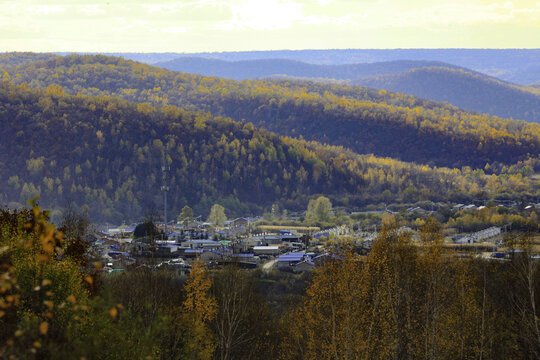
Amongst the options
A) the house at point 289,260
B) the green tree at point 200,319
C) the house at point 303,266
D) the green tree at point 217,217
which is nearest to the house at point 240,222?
the green tree at point 217,217

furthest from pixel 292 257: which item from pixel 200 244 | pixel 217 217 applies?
pixel 217 217

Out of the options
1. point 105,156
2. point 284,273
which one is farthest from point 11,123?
point 284,273

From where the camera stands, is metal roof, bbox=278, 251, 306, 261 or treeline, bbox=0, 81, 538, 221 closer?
metal roof, bbox=278, 251, 306, 261

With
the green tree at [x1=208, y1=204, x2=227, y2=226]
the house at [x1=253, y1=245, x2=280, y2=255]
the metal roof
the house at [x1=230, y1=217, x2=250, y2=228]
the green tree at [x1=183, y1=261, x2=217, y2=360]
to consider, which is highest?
the green tree at [x1=183, y1=261, x2=217, y2=360]

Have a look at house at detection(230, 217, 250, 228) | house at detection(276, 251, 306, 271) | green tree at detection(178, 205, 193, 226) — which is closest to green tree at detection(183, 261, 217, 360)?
house at detection(276, 251, 306, 271)

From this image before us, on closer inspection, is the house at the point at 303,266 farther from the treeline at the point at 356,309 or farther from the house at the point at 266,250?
the treeline at the point at 356,309

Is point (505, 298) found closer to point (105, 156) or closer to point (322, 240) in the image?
point (322, 240)

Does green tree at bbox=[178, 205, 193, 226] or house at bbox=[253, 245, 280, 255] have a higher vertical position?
house at bbox=[253, 245, 280, 255]

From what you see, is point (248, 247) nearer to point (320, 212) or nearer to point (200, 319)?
point (320, 212)

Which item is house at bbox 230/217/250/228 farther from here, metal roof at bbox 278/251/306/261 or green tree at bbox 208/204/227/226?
metal roof at bbox 278/251/306/261
